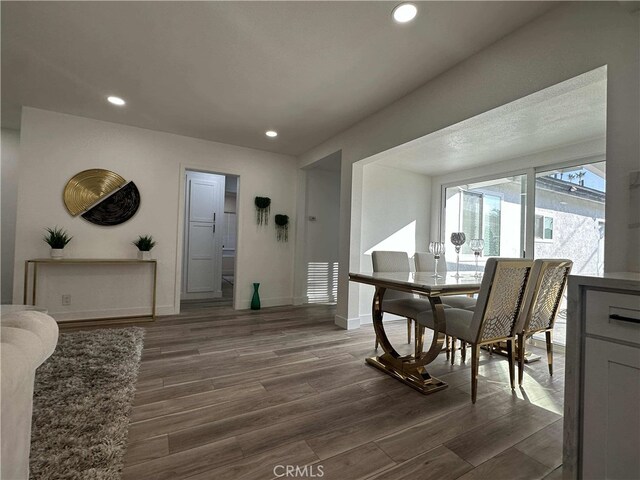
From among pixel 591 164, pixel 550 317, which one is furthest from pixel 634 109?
pixel 591 164

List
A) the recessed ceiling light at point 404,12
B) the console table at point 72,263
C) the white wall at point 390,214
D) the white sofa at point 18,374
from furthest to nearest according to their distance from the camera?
the white wall at point 390,214
the console table at point 72,263
the recessed ceiling light at point 404,12
the white sofa at point 18,374

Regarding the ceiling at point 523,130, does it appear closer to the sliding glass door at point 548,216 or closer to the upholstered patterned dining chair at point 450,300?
the sliding glass door at point 548,216

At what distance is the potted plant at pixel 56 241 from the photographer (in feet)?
10.4

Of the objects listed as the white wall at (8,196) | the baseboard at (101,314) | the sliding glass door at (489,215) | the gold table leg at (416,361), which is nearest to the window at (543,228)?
the sliding glass door at (489,215)

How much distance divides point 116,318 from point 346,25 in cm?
403

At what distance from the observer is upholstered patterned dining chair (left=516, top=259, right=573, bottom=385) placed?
1983mm

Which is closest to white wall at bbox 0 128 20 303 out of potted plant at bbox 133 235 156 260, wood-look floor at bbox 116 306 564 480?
potted plant at bbox 133 235 156 260

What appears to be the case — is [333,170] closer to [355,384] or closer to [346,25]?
[346,25]

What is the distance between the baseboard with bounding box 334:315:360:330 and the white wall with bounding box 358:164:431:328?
0.8 inches

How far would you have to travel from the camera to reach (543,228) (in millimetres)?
3328

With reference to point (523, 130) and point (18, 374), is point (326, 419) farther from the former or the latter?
point (523, 130)

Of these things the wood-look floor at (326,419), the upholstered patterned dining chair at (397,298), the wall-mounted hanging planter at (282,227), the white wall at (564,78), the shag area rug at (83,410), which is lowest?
the wood-look floor at (326,419)

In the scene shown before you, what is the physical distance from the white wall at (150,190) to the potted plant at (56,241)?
9 centimetres

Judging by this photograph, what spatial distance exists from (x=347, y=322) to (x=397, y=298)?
39.4 inches
